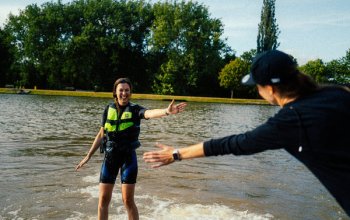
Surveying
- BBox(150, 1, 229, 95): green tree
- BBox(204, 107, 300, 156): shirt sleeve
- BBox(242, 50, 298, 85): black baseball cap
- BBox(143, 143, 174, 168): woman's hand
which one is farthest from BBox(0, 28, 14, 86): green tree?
BBox(242, 50, 298, 85): black baseball cap

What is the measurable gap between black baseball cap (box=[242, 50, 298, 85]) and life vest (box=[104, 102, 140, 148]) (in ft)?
11.8

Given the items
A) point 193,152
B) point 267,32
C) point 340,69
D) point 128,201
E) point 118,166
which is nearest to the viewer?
point 193,152

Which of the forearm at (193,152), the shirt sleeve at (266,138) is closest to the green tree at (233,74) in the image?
the forearm at (193,152)

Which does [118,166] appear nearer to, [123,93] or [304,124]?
[123,93]

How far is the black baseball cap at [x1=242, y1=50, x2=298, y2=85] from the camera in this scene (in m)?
2.94

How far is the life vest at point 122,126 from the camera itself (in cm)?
633

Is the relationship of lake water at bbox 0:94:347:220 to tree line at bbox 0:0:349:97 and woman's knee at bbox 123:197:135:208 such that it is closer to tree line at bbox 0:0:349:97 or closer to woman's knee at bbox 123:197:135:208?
woman's knee at bbox 123:197:135:208

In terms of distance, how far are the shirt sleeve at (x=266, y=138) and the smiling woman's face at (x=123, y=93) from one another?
11.0ft

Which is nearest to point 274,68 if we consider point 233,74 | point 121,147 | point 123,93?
point 123,93

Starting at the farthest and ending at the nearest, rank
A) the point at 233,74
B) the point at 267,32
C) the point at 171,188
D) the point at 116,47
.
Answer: the point at 116,47 < the point at 267,32 < the point at 233,74 < the point at 171,188

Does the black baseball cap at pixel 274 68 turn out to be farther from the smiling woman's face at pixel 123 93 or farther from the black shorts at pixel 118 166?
the black shorts at pixel 118 166

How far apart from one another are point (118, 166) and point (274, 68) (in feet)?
13.4

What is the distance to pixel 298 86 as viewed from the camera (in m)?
2.96

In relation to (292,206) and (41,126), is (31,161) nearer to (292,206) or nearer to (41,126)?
(292,206)
